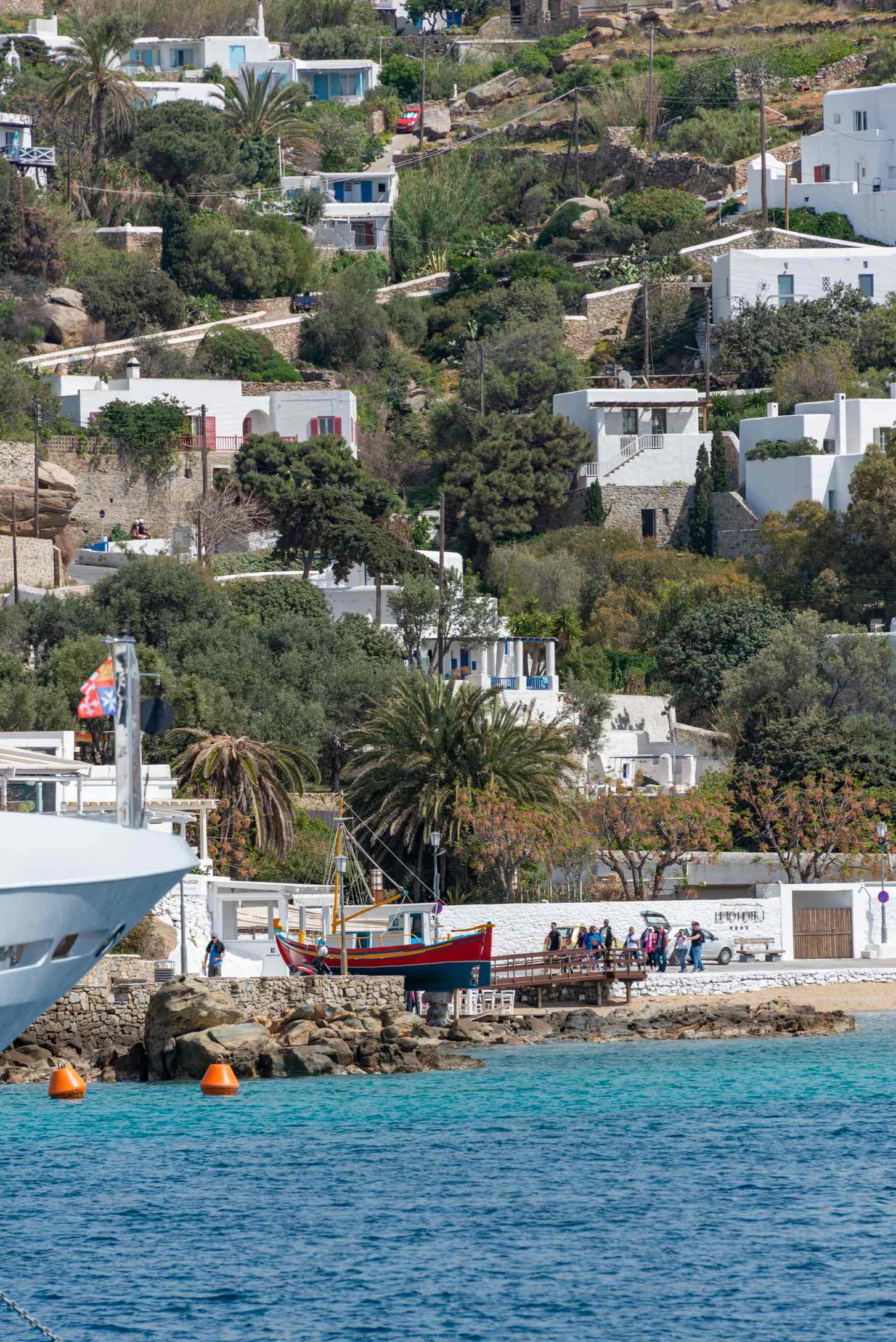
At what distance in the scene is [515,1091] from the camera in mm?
35406

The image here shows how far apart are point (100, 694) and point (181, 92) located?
88.0 metres

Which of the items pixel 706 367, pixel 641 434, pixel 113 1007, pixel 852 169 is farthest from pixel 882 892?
pixel 852 169

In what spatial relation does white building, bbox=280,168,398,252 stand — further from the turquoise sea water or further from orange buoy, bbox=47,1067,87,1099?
orange buoy, bbox=47,1067,87,1099

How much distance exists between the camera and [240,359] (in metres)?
83.8

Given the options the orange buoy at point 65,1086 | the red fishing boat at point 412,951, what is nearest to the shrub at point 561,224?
the red fishing boat at point 412,951

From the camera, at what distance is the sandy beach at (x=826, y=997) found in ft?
143

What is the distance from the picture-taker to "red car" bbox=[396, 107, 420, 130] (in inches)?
4375

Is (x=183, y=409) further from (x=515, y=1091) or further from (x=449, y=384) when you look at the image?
(x=515, y=1091)

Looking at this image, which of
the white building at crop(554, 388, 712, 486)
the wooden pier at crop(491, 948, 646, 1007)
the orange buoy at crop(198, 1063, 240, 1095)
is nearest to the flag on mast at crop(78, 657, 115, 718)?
the orange buoy at crop(198, 1063, 240, 1095)

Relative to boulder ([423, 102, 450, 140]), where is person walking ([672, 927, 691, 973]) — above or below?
below

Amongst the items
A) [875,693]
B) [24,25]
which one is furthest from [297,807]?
[24,25]

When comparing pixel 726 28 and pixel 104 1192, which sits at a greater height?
pixel 726 28

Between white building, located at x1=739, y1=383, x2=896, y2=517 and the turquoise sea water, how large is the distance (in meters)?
35.7

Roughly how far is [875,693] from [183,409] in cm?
2701
